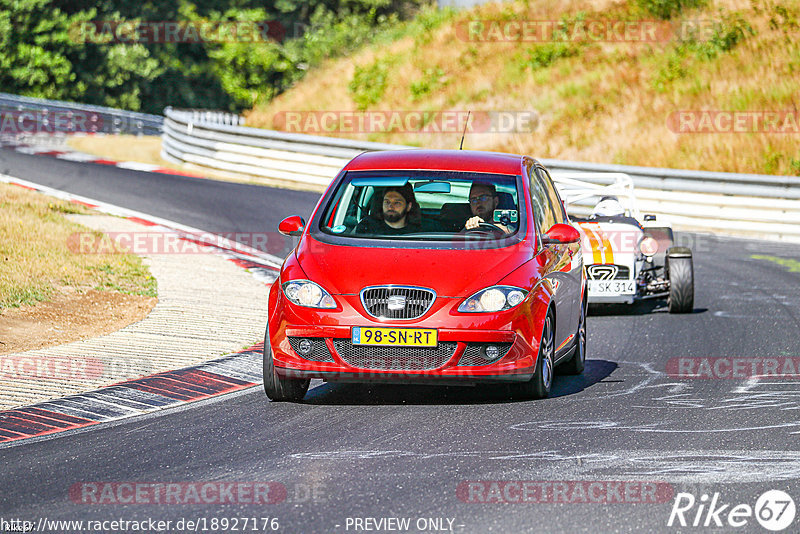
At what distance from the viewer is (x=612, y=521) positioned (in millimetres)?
5422

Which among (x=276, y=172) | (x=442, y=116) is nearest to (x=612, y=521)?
(x=276, y=172)

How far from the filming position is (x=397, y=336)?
755 cm

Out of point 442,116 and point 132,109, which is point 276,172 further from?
point 132,109

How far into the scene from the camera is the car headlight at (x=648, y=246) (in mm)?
13234

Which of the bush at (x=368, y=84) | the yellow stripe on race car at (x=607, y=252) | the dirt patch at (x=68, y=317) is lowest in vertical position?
the dirt patch at (x=68, y=317)

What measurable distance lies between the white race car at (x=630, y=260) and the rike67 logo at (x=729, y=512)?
22.2 ft

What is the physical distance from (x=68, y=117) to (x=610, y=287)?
27.5 metres

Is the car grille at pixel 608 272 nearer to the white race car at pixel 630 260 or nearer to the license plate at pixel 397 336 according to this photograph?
the white race car at pixel 630 260

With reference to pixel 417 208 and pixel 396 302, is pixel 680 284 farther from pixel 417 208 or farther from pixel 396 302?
pixel 396 302

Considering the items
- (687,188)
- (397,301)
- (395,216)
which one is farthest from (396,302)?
(687,188)
